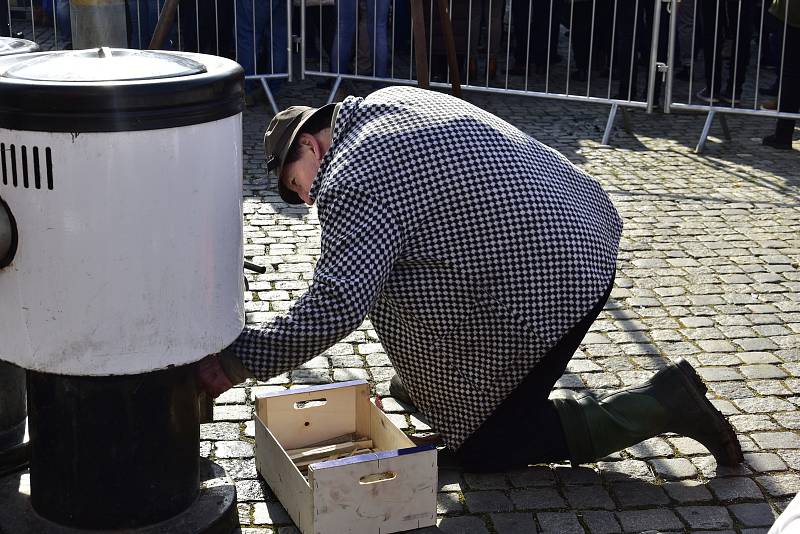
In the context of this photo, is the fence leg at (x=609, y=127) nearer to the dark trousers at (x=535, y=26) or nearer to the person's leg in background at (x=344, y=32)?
the dark trousers at (x=535, y=26)

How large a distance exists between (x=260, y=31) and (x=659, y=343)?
5434 mm

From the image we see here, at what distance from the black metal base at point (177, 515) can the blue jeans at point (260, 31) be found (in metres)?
6.19

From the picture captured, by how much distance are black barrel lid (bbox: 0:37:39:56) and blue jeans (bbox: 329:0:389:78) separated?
19.8ft

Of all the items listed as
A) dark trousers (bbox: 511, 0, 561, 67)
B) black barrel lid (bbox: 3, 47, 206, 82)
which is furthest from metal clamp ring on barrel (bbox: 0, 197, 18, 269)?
dark trousers (bbox: 511, 0, 561, 67)

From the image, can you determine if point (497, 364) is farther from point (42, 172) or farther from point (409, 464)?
point (42, 172)

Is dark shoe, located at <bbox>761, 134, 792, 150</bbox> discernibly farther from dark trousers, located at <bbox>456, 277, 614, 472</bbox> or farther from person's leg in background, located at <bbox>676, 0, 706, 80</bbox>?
dark trousers, located at <bbox>456, 277, 614, 472</bbox>

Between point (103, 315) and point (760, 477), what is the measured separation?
2.02 metres

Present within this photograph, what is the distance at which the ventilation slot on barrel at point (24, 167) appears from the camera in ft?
8.25

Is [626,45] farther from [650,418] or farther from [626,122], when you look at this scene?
[650,418]

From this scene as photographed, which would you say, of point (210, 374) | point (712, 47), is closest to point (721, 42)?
point (712, 47)

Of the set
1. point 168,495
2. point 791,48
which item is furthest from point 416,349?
point 791,48

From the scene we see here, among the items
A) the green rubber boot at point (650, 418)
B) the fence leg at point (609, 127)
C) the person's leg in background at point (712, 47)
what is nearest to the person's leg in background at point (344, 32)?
the fence leg at point (609, 127)

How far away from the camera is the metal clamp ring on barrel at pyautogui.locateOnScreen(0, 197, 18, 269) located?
2586mm

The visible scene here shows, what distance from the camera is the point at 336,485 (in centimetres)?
305
